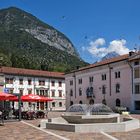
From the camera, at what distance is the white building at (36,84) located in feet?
227

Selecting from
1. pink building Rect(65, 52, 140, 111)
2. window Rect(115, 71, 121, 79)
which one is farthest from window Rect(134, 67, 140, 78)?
window Rect(115, 71, 121, 79)

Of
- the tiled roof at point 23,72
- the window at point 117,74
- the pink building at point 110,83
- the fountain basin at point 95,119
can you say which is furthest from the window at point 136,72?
the fountain basin at point 95,119

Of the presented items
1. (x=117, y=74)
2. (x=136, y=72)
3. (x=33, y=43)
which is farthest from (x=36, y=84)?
(x=33, y=43)

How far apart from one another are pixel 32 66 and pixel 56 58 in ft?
130

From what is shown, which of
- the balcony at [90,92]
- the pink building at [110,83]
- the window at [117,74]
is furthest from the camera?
the balcony at [90,92]

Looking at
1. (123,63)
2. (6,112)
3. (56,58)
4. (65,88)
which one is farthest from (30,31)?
(6,112)

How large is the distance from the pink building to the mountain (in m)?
38.4

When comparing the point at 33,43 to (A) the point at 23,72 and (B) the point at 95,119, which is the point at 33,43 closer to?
(A) the point at 23,72

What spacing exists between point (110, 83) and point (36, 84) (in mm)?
21039

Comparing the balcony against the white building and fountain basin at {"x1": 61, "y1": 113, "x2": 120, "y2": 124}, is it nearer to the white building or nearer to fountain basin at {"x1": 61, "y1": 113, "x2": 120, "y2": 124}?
the white building

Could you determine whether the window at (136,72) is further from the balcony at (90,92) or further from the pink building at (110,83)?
the balcony at (90,92)

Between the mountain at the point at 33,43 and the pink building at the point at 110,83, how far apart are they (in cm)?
3835

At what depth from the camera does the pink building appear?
52.1 metres

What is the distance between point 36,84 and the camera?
73562 millimetres
